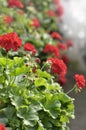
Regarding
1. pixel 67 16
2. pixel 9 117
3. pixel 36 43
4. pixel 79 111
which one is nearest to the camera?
pixel 9 117

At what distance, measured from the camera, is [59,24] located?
7223mm

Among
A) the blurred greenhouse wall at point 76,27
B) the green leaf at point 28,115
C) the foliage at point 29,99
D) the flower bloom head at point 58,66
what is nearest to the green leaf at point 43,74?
the foliage at point 29,99

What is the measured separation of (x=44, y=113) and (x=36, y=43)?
6.45 ft

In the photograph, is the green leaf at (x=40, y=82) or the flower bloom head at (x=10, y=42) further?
the green leaf at (x=40, y=82)

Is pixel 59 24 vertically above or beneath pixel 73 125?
above

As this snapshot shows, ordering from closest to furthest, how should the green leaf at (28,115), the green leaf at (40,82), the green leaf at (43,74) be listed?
the green leaf at (28,115), the green leaf at (40,82), the green leaf at (43,74)

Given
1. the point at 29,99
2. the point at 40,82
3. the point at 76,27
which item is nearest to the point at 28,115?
the point at 29,99

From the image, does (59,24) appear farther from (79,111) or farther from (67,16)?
(79,111)

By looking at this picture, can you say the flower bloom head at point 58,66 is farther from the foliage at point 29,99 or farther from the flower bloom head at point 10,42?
the flower bloom head at point 10,42

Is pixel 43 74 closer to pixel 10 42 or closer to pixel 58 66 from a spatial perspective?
pixel 58 66

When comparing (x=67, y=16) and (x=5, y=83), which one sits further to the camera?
(x=67, y=16)

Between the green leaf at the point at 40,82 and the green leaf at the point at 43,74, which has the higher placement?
the green leaf at the point at 43,74

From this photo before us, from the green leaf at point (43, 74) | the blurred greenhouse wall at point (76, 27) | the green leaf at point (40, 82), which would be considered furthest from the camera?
the blurred greenhouse wall at point (76, 27)

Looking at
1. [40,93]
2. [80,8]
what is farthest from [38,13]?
[40,93]
